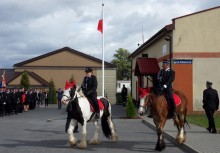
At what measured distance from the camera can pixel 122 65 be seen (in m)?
98.1

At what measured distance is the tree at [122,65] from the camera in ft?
319

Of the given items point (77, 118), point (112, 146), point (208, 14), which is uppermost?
point (208, 14)

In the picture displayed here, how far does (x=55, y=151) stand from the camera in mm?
11281

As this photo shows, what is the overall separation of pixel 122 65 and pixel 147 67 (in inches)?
2754

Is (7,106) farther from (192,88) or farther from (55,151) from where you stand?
(55,151)

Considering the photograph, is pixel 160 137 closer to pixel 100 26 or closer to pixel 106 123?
pixel 106 123

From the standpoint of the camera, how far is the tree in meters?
97.3

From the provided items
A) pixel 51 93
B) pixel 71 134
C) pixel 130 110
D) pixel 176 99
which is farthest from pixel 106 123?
pixel 51 93

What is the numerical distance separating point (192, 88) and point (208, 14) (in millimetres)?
4821

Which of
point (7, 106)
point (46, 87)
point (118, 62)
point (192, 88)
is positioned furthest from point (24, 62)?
point (118, 62)

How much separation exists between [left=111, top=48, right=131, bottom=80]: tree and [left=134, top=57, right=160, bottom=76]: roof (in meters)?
68.0

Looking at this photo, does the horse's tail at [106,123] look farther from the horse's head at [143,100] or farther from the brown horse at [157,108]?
the horse's head at [143,100]

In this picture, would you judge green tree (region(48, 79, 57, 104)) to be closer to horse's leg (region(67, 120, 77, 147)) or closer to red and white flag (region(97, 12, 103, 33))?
red and white flag (region(97, 12, 103, 33))

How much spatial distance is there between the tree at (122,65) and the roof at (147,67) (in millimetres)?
67962
